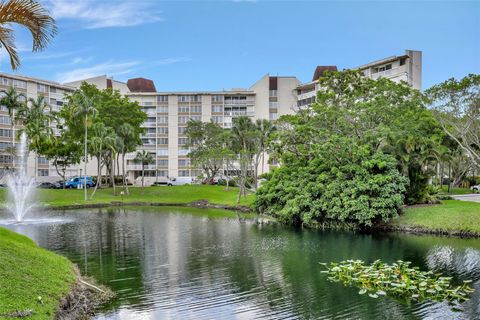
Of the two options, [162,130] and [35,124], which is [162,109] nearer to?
[162,130]

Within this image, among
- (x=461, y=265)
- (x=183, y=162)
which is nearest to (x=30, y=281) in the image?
(x=461, y=265)

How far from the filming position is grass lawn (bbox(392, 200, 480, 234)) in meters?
35.3

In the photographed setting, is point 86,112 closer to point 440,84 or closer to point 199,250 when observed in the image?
point 199,250

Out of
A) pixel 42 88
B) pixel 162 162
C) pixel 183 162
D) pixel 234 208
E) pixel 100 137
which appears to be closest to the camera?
pixel 234 208

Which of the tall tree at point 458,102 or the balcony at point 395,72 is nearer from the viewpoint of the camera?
the tall tree at point 458,102

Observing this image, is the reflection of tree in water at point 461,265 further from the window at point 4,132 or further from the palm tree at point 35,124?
the window at point 4,132

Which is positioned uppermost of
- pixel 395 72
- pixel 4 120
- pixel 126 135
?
pixel 395 72

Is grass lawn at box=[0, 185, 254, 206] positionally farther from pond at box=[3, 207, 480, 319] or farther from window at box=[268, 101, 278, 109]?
window at box=[268, 101, 278, 109]

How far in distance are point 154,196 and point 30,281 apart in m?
56.1

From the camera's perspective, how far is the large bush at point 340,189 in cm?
3725

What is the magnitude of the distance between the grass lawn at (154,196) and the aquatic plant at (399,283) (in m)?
35.9

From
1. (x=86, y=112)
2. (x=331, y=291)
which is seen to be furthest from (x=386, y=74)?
(x=331, y=291)

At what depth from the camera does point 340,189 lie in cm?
3919

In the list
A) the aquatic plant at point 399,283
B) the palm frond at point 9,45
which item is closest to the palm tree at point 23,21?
the palm frond at point 9,45
